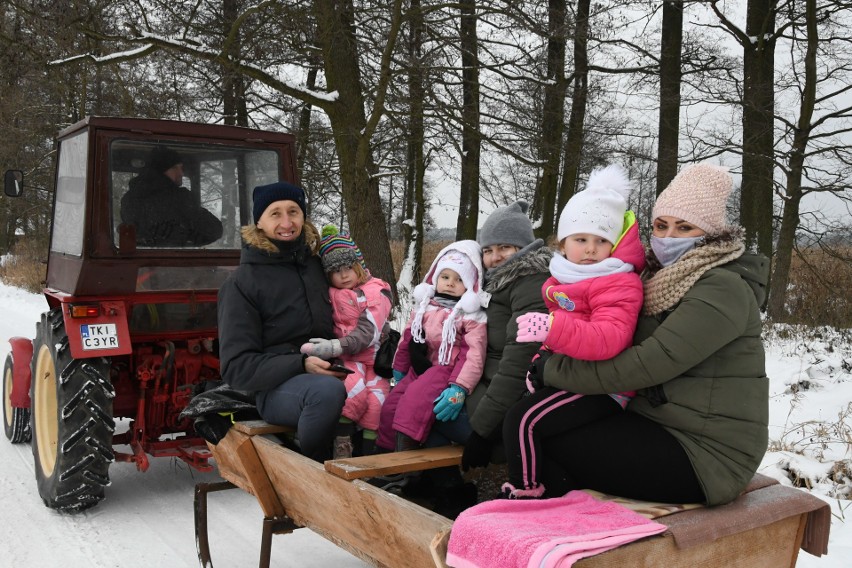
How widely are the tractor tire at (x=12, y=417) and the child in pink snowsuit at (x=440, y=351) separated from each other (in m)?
3.43

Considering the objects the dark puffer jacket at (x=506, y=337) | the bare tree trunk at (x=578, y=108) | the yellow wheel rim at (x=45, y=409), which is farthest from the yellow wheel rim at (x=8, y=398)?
the bare tree trunk at (x=578, y=108)

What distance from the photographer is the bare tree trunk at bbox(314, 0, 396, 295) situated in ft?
29.3

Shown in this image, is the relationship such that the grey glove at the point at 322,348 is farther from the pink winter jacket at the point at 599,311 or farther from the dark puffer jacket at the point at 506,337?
the pink winter jacket at the point at 599,311

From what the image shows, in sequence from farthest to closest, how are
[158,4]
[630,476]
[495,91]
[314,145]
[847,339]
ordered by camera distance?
[314,145] → [495,91] → [158,4] → [847,339] → [630,476]

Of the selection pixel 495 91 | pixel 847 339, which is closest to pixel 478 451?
pixel 847 339

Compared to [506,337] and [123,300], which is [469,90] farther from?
[506,337]

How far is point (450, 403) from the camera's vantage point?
10.8 ft

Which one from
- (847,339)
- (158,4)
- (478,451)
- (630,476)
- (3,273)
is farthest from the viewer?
(3,273)

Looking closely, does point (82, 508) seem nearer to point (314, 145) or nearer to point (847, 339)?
point (847, 339)

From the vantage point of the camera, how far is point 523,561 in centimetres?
197

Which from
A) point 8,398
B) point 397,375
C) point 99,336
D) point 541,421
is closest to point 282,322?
point 397,375

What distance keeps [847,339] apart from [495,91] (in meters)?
4.99

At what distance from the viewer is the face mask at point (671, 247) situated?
100 inches

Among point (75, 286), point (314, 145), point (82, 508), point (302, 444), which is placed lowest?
point (82, 508)
